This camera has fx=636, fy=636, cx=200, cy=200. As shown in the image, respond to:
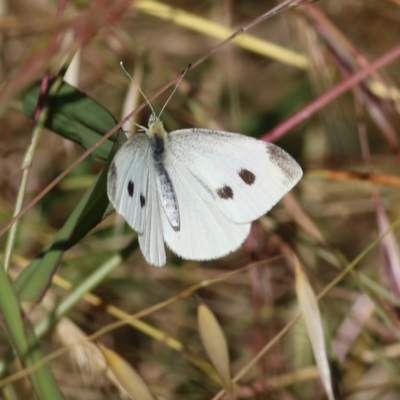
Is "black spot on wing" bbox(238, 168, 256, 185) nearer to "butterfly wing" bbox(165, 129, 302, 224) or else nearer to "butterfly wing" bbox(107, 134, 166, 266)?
"butterfly wing" bbox(165, 129, 302, 224)

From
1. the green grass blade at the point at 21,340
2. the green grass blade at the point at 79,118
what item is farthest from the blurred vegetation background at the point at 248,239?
the green grass blade at the point at 21,340

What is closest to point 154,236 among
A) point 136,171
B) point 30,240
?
point 136,171

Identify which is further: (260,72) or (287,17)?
(260,72)

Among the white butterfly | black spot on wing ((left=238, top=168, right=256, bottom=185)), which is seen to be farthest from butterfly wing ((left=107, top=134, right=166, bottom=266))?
black spot on wing ((left=238, top=168, right=256, bottom=185))

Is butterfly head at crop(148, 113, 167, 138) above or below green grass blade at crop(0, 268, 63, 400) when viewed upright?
above


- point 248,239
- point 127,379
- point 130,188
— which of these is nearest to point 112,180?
point 130,188

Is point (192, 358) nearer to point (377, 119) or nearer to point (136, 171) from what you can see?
point (136, 171)

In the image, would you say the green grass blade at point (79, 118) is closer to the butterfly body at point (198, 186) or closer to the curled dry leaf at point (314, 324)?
the butterfly body at point (198, 186)
